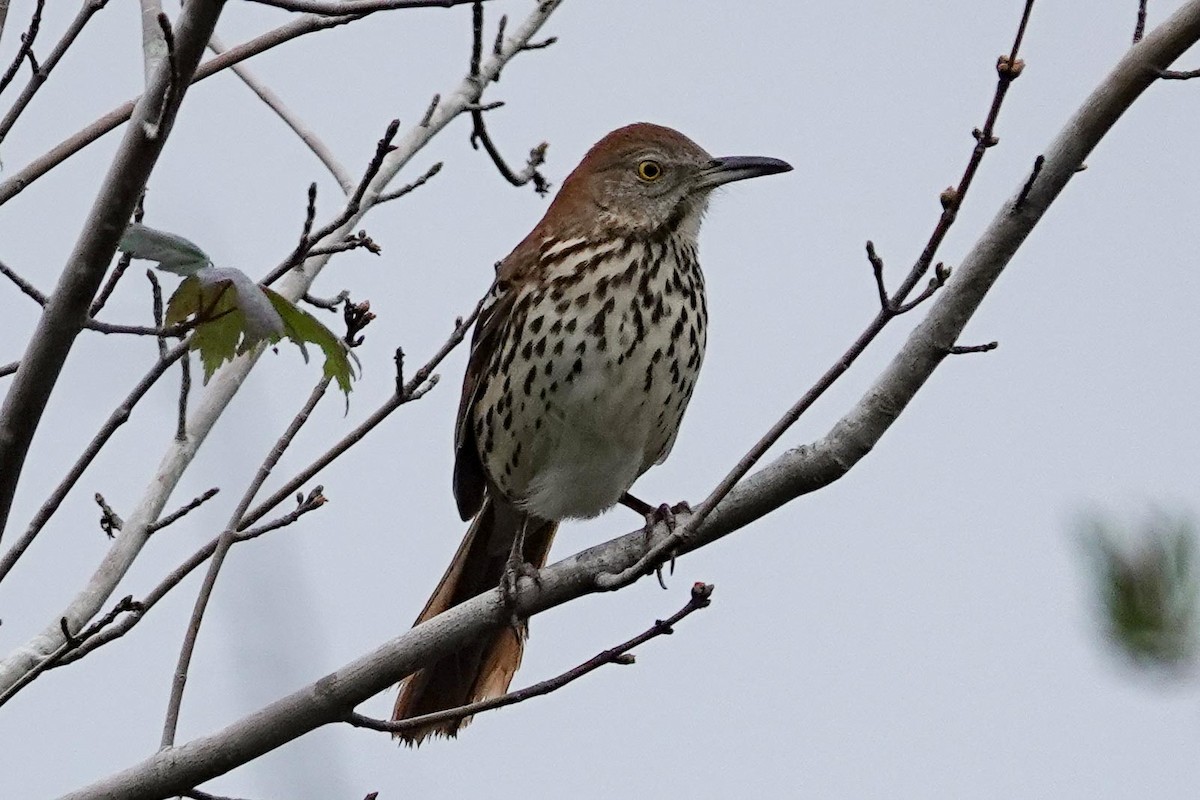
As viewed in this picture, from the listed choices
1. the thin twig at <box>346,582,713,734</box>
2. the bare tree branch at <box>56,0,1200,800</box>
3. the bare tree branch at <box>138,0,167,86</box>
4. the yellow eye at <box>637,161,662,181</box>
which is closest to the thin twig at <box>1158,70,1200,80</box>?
the bare tree branch at <box>56,0,1200,800</box>

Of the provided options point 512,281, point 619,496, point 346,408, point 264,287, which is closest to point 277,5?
point 264,287

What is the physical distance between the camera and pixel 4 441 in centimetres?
288

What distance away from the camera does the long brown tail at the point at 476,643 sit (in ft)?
16.1

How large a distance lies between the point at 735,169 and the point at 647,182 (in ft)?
0.90

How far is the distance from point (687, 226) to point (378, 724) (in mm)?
2173

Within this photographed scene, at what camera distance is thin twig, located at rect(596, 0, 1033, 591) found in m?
3.11

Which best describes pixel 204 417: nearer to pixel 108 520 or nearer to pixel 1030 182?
pixel 108 520

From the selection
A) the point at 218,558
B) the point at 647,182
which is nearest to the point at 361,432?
the point at 218,558

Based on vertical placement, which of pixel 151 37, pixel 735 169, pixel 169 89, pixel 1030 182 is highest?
pixel 735 169

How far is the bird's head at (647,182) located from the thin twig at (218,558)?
1.56m

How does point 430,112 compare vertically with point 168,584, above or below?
above

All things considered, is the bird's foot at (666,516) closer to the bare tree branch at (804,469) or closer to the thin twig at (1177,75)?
the bare tree branch at (804,469)

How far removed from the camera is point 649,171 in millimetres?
5375

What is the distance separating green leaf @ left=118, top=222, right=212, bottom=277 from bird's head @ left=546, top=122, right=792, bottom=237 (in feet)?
6.96
